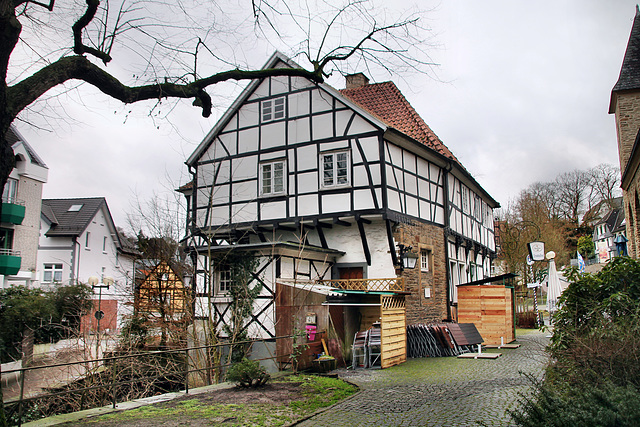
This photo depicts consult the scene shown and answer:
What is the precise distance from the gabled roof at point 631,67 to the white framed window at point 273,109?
13354 millimetres

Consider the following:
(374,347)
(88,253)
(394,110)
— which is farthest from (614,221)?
(374,347)

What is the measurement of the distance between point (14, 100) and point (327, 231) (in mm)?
12626

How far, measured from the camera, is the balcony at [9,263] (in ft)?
84.0

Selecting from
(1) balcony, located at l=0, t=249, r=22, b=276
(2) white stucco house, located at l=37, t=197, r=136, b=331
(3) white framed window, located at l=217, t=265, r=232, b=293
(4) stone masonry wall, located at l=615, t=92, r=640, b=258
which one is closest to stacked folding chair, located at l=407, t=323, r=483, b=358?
(3) white framed window, located at l=217, t=265, r=232, b=293

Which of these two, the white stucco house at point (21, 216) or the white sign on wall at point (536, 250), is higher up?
the white stucco house at point (21, 216)

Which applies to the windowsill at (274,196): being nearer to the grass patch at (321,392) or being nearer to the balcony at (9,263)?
the grass patch at (321,392)

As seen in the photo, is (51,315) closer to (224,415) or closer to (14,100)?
(224,415)

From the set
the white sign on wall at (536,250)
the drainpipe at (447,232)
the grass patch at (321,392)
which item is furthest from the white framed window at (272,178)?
the grass patch at (321,392)

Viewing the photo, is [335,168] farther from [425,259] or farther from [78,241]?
[78,241]

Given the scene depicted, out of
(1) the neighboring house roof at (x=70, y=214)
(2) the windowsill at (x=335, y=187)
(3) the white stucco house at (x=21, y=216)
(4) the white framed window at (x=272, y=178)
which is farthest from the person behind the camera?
(1) the neighboring house roof at (x=70, y=214)

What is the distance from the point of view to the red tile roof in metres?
18.9

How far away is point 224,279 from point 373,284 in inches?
182

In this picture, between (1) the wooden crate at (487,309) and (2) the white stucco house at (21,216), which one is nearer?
(1) the wooden crate at (487,309)

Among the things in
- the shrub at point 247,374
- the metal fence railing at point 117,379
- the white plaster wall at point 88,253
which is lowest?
the metal fence railing at point 117,379
